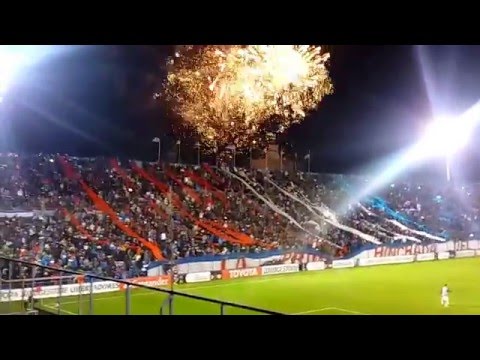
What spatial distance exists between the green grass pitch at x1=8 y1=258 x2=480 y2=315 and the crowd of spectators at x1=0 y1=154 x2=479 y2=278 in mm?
799

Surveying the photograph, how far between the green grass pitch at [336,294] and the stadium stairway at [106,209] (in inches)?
38.4

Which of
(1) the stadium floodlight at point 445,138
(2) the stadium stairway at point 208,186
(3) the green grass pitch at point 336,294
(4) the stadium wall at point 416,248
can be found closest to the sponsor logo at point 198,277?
(3) the green grass pitch at point 336,294

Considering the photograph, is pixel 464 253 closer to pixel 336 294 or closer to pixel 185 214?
pixel 336 294

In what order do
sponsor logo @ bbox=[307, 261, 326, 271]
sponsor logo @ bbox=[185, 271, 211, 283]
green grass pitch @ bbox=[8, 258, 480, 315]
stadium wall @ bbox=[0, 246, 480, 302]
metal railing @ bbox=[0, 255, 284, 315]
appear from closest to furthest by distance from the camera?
metal railing @ bbox=[0, 255, 284, 315] → stadium wall @ bbox=[0, 246, 480, 302] → green grass pitch @ bbox=[8, 258, 480, 315] → sponsor logo @ bbox=[185, 271, 211, 283] → sponsor logo @ bbox=[307, 261, 326, 271]

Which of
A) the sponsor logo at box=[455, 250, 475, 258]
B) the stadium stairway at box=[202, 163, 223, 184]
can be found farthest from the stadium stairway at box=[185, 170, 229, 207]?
the sponsor logo at box=[455, 250, 475, 258]

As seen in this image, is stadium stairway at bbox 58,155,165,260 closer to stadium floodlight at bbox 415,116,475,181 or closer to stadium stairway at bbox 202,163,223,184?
stadium stairway at bbox 202,163,223,184

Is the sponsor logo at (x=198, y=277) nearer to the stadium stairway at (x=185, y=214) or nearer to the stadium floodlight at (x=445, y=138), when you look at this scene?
the stadium stairway at (x=185, y=214)

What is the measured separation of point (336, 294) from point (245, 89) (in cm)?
477

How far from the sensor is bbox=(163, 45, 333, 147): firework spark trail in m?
11.6

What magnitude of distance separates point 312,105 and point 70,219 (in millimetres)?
5450

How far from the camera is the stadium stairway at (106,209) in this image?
12000 mm

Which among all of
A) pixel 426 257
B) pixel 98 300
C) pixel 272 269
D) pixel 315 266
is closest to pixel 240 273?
pixel 272 269

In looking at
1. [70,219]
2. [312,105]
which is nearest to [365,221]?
[312,105]
